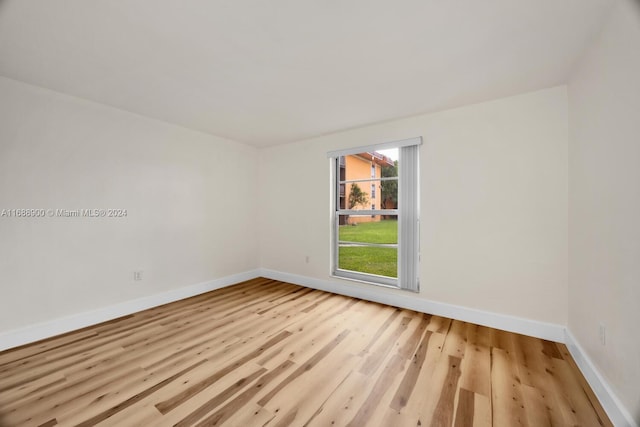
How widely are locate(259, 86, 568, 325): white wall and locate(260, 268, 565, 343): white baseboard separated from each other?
6 centimetres

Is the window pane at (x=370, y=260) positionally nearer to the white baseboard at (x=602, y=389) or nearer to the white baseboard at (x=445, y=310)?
the white baseboard at (x=445, y=310)

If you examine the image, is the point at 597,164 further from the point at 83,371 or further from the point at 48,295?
the point at 48,295

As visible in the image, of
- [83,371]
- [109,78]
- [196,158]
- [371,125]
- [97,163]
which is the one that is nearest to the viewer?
[83,371]

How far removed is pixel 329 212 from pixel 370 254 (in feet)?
15.8

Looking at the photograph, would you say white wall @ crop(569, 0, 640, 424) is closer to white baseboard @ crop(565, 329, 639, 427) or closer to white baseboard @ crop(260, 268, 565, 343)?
white baseboard @ crop(565, 329, 639, 427)

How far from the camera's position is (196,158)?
385 cm

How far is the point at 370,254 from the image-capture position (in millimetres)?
8391

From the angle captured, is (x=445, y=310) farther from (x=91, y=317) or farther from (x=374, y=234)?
(x=374, y=234)

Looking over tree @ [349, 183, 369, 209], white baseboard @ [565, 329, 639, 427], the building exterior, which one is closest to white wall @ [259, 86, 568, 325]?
white baseboard @ [565, 329, 639, 427]

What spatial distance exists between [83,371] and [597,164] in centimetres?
427

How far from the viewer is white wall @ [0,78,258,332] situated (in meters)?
2.38

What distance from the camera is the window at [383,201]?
3.27 meters

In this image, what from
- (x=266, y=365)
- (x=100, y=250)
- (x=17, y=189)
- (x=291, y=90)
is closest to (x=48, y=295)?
(x=100, y=250)

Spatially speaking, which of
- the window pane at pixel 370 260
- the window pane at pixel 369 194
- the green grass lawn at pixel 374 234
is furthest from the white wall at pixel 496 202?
the green grass lawn at pixel 374 234
